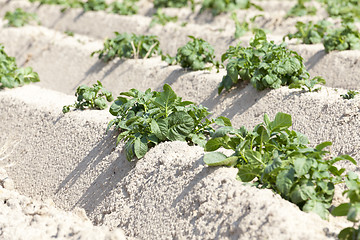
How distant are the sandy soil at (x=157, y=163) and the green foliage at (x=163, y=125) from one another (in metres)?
0.13

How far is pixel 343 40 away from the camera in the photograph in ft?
23.6

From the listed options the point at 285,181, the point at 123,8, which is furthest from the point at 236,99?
the point at 123,8

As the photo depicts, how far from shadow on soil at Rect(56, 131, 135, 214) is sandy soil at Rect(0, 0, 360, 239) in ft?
0.04

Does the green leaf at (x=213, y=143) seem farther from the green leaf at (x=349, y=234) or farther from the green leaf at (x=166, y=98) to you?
the green leaf at (x=349, y=234)

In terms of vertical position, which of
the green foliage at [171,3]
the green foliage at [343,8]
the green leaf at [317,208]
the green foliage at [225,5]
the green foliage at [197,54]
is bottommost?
the green foliage at [171,3]

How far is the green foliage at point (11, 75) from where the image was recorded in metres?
6.82

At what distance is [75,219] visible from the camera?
387 centimetres

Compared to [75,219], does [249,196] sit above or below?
above

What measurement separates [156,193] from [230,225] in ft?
2.90

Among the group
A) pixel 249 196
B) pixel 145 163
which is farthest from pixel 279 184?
pixel 145 163

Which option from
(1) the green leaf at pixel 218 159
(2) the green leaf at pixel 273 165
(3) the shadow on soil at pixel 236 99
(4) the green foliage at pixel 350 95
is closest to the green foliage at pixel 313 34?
(3) the shadow on soil at pixel 236 99

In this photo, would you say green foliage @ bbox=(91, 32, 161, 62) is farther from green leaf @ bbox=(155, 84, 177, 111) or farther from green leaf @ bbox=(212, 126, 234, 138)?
green leaf @ bbox=(212, 126, 234, 138)

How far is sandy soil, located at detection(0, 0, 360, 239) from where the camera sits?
3.30 m

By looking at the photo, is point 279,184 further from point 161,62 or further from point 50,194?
point 161,62
